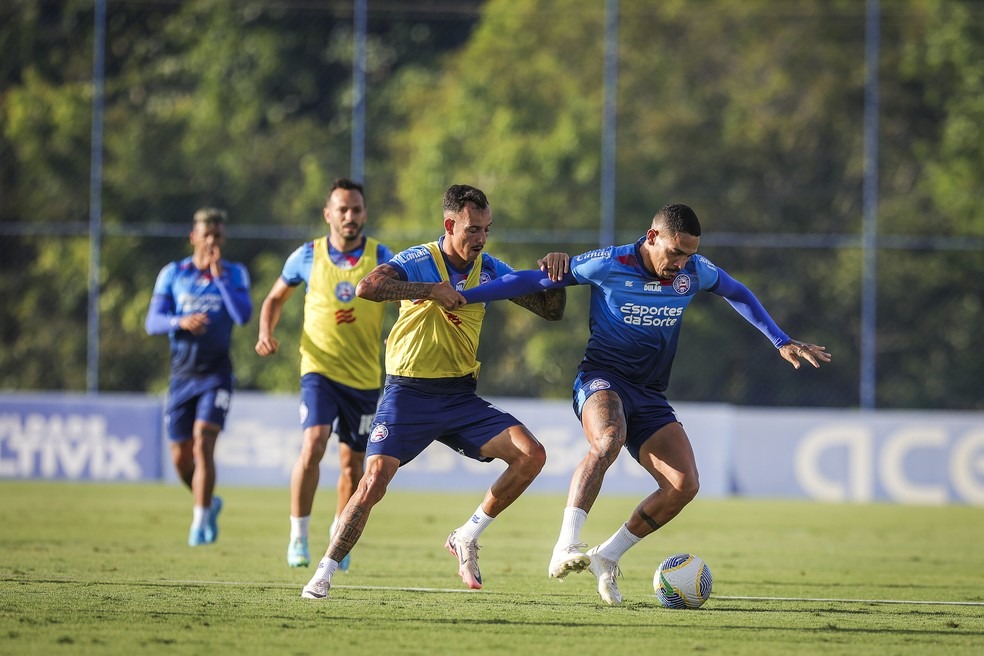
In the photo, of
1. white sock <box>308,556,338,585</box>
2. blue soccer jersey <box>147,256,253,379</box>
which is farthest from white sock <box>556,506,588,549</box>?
blue soccer jersey <box>147,256,253,379</box>

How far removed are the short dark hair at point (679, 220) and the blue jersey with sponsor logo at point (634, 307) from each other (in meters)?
0.32

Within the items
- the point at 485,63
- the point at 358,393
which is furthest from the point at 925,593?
the point at 485,63

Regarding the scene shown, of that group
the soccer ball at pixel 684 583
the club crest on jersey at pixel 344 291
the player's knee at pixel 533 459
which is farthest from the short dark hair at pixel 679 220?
the club crest on jersey at pixel 344 291

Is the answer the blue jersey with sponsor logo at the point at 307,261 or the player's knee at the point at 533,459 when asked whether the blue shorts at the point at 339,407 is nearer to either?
the blue jersey with sponsor logo at the point at 307,261

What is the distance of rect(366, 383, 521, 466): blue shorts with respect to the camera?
8.53 metres

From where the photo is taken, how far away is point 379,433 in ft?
28.0

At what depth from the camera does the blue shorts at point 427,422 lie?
8.53 meters

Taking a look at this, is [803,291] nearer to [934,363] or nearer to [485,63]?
[934,363]

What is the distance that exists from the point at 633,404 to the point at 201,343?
191 inches

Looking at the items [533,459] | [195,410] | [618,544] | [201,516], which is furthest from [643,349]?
[195,410]

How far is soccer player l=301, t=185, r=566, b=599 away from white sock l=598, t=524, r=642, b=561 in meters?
0.61

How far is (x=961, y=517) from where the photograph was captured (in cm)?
1703

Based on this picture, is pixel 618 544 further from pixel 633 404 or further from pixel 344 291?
pixel 344 291

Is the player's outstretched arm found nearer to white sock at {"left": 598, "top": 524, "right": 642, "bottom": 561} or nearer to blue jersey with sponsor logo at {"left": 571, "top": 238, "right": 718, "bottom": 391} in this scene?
blue jersey with sponsor logo at {"left": 571, "top": 238, "right": 718, "bottom": 391}
